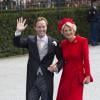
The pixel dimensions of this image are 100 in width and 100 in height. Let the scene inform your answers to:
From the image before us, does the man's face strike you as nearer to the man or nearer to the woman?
the man

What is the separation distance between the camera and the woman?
23.3 feet

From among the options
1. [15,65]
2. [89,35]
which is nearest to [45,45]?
[15,65]

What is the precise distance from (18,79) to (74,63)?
18.4ft

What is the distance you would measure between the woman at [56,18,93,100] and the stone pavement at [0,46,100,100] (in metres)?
3.06

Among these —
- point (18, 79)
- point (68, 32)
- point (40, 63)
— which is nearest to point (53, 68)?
point (40, 63)

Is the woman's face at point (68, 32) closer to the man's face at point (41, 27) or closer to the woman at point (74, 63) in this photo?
the woman at point (74, 63)

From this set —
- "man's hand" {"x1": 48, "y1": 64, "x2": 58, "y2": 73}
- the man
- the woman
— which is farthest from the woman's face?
"man's hand" {"x1": 48, "y1": 64, "x2": 58, "y2": 73}

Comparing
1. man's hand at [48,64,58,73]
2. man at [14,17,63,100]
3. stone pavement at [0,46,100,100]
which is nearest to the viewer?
man's hand at [48,64,58,73]

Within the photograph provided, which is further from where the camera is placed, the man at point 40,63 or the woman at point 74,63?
the man at point 40,63

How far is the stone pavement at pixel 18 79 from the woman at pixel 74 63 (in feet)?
10.0

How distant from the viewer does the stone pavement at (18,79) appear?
10.6 meters

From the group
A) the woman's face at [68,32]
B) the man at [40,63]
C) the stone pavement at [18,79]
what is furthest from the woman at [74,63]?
the stone pavement at [18,79]

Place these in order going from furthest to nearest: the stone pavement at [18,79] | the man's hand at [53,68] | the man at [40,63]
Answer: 1. the stone pavement at [18,79]
2. the man at [40,63]
3. the man's hand at [53,68]

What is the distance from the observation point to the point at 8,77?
512 inches
